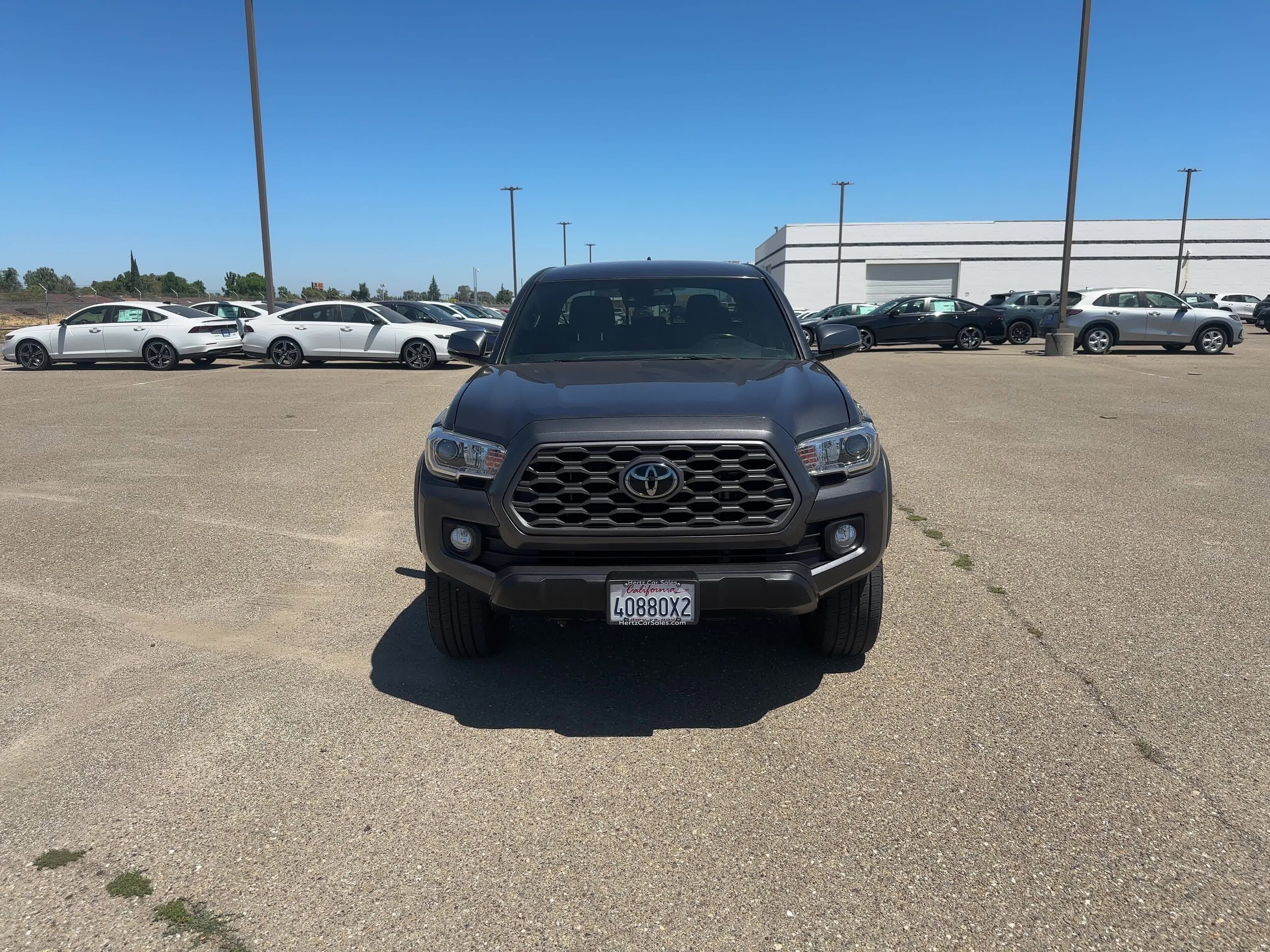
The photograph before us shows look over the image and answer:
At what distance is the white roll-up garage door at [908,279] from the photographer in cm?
7225

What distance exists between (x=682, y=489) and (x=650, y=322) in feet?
5.56

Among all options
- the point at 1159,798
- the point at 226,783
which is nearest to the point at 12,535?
the point at 226,783

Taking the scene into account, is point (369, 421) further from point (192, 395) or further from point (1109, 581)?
point (1109, 581)

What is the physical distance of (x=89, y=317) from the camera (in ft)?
64.5

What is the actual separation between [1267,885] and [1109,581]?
9.09 ft

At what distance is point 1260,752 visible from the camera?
10.4 feet

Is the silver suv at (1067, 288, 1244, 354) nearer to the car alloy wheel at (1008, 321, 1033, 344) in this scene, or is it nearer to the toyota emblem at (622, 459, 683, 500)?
the car alloy wheel at (1008, 321, 1033, 344)

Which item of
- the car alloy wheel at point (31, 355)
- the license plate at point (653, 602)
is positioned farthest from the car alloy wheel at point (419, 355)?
the license plate at point (653, 602)

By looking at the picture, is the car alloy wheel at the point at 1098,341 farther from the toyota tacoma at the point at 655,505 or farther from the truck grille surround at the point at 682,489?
the truck grille surround at the point at 682,489

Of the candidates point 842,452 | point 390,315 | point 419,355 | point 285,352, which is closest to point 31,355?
point 285,352

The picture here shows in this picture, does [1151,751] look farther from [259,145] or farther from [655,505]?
[259,145]

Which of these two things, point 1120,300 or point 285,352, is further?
point 1120,300

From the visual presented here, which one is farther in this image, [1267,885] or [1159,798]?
[1159,798]

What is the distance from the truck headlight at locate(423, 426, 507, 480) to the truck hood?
0.04m
